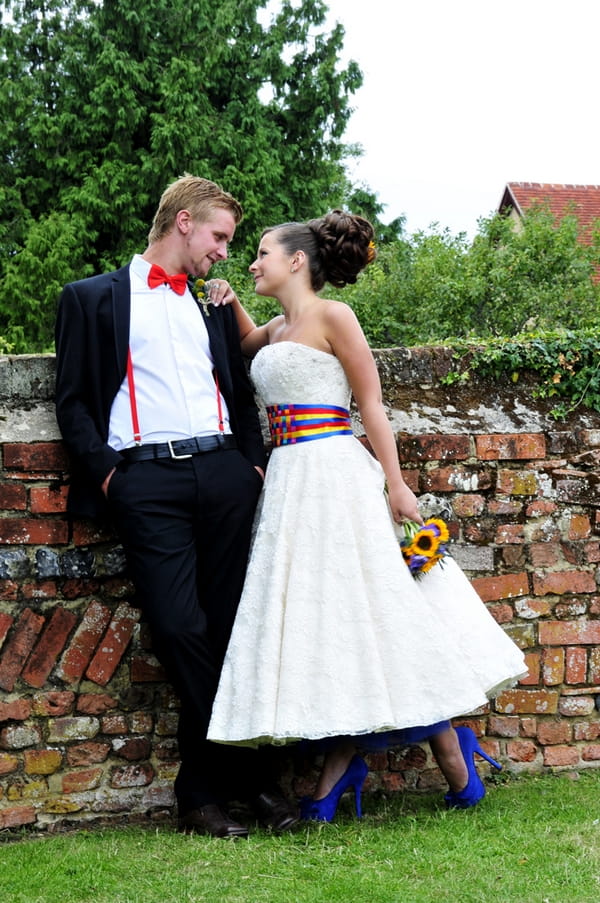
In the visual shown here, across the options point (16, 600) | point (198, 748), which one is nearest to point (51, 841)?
point (198, 748)

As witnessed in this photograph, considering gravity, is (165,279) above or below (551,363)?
above

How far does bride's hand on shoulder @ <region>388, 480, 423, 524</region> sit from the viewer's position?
3766 millimetres

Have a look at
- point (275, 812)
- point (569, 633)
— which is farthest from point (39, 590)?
point (569, 633)

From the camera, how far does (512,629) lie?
4.36 m

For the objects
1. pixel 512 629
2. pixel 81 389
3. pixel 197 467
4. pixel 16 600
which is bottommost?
pixel 512 629

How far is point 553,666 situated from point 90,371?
230cm

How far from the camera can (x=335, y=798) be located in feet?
12.4

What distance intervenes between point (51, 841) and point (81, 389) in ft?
5.30

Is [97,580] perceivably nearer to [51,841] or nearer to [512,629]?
[51,841]

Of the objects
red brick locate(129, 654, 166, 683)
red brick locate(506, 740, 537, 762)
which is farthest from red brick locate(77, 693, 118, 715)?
red brick locate(506, 740, 537, 762)

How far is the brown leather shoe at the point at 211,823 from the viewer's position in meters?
3.57

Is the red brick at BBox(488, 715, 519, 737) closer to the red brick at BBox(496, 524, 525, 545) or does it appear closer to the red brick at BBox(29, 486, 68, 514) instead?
the red brick at BBox(496, 524, 525, 545)

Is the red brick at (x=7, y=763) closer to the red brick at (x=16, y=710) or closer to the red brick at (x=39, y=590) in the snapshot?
the red brick at (x=16, y=710)

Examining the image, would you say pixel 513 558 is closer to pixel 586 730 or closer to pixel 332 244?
pixel 586 730
